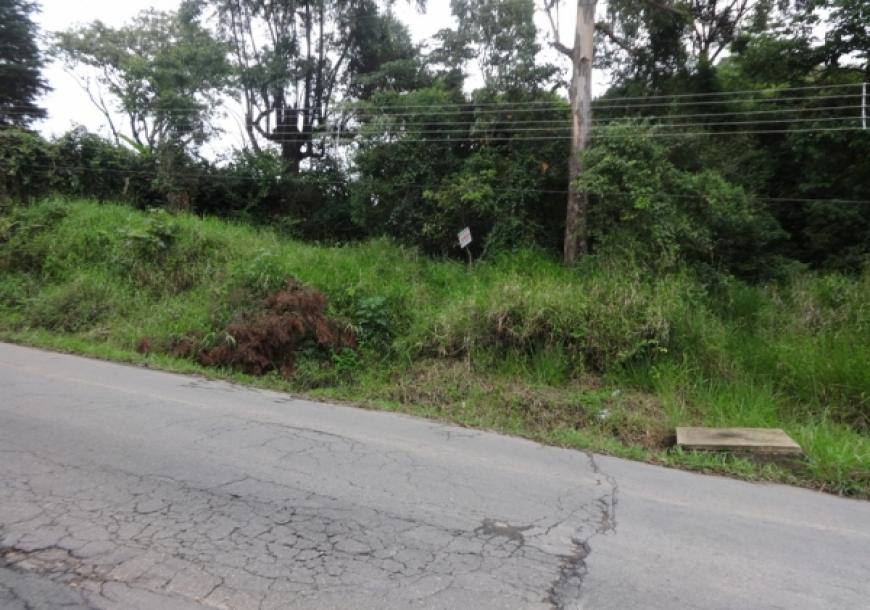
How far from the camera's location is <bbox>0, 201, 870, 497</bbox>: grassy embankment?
24.7ft

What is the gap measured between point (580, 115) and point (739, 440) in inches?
329

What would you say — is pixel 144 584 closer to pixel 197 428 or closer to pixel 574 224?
pixel 197 428

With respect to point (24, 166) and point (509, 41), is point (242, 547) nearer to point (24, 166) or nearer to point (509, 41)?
point (509, 41)

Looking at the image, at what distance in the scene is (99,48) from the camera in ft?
87.5

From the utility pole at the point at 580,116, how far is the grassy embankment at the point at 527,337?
1.03m

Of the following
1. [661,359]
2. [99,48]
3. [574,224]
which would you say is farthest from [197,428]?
[99,48]

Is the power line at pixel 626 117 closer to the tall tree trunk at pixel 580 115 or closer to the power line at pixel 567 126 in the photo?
the power line at pixel 567 126

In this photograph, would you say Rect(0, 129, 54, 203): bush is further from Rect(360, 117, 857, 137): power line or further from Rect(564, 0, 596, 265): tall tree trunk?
Rect(564, 0, 596, 265): tall tree trunk

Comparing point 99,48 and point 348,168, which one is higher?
point 99,48

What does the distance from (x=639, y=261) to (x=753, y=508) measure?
22.2 ft

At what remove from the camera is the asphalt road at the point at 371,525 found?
10.4 ft

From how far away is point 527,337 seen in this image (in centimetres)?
941

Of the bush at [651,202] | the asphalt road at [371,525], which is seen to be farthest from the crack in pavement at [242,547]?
the bush at [651,202]

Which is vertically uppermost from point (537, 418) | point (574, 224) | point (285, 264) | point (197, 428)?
point (574, 224)
